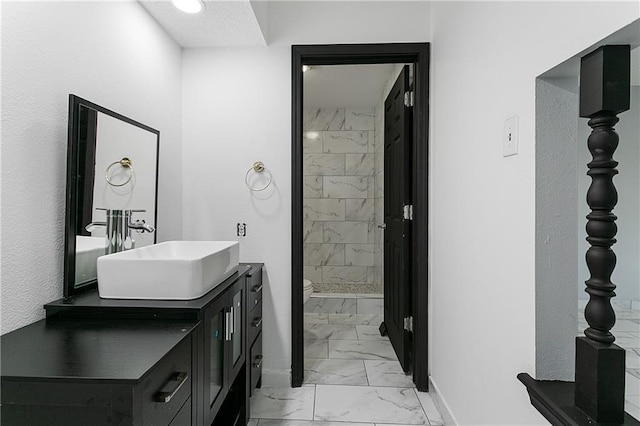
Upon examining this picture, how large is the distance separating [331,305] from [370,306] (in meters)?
0.40

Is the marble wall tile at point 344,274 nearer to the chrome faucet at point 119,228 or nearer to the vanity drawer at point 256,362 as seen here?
the vanity drawer at point 256,362

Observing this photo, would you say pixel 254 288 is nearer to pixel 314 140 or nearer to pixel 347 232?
pixel 347 232

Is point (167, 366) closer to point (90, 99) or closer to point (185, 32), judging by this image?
point (90, 99)

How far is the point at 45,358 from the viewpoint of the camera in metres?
0.94

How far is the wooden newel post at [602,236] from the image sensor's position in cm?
92

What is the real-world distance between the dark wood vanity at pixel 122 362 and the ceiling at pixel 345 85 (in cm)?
252

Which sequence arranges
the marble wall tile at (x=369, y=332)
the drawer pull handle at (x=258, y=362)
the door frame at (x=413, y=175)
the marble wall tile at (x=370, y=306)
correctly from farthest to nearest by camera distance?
the marble wall tile at (x=370, y=306) → the marble wall tile at (x=369, y=332) → the door frame at (x=413, y=175) → the drawer pull handle at (x=258, y=362)

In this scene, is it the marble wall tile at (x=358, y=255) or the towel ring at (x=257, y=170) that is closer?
the towel ring at (x=257, y=170)

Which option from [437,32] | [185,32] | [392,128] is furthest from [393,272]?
[185,32]

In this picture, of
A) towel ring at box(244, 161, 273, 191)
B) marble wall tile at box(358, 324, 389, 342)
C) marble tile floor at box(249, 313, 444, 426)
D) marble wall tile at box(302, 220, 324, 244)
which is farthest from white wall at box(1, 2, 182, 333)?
marble wall tile at box(302, 220, 324, 244)

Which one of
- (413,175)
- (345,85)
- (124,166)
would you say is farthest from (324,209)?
(124,166)

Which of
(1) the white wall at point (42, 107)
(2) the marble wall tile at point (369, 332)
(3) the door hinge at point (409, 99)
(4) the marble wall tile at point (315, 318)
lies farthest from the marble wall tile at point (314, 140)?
(1) the white wall at point (42, 107)

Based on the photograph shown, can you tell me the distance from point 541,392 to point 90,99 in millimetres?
1915

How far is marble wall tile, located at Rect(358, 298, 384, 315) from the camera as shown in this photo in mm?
3973
